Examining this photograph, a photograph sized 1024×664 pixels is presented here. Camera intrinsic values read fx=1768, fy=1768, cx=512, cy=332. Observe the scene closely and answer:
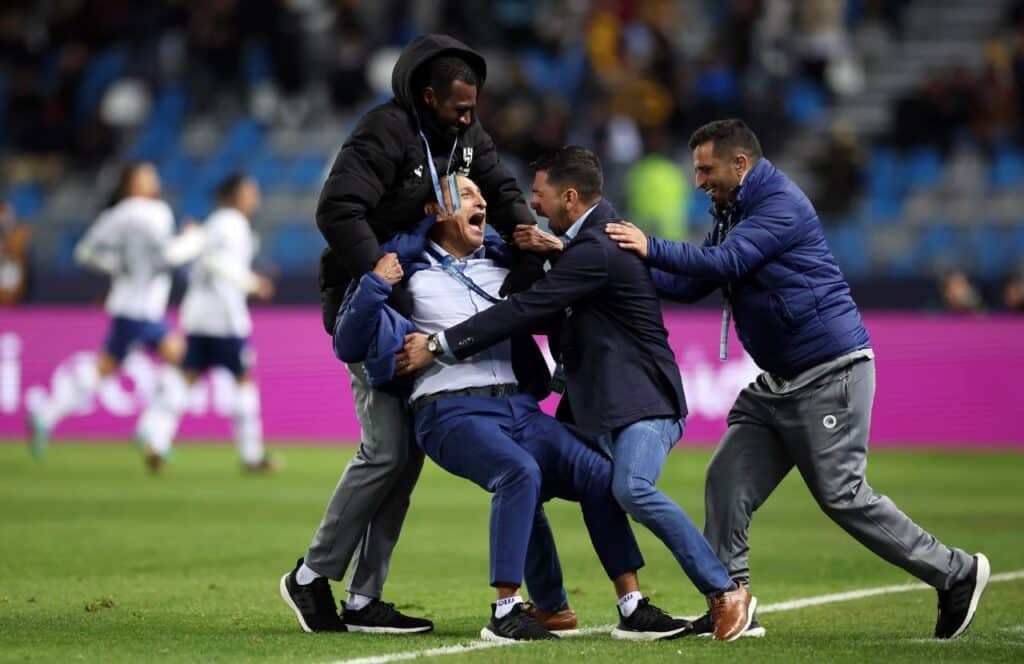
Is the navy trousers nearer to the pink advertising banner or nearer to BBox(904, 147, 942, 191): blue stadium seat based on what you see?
the pink advertising banner

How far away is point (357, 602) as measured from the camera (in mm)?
8008

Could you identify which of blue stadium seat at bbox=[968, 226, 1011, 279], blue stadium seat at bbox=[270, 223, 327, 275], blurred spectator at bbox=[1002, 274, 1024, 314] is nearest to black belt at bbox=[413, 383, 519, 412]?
blurred spectator at bbox=[1002, 274, 1024, 314]

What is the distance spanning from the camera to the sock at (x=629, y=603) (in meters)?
7.58

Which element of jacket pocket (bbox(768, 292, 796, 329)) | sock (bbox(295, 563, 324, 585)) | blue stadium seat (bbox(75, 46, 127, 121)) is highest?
blue stadium seat (bbox(75, 46, 127, 121))

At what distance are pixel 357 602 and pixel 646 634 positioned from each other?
4.48 feet

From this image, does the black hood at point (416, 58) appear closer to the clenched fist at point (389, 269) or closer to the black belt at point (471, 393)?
the clenched fist at point (389, 269)

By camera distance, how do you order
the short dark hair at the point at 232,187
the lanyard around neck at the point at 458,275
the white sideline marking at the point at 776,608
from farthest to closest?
1. the short dark hair at the point at 232,187
2. the lanyard around neck at the point at 458,275
3. the white sideline marking at the point at 776,608

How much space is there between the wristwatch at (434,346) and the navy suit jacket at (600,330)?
0.05 metres

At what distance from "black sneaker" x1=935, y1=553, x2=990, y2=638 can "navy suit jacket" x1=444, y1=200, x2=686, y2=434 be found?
4.69 ft

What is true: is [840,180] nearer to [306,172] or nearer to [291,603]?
[306,172]

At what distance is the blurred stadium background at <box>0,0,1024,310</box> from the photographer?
22250 millimetres

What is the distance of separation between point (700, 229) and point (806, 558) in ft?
40.1

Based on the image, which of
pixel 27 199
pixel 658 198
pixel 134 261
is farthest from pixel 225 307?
pixel 27 199

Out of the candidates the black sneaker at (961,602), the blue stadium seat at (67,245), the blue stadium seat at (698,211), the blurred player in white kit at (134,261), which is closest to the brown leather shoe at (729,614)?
the black sneaker at (961,602)
